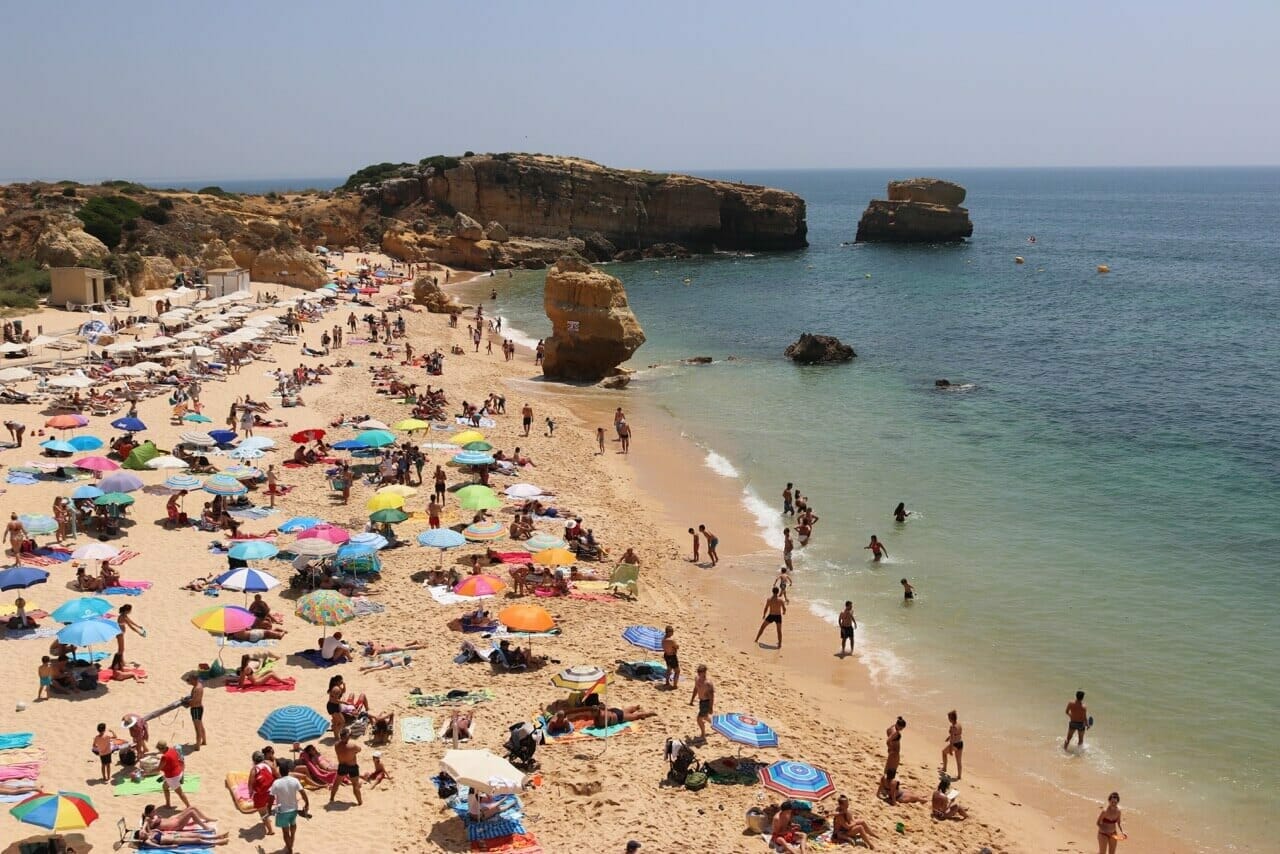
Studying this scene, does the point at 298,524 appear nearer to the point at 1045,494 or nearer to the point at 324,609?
the point at 324,609

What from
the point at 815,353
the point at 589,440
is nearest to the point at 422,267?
the point at 815,353

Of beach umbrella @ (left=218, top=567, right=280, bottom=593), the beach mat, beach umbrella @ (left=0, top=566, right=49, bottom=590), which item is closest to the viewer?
the beach mat

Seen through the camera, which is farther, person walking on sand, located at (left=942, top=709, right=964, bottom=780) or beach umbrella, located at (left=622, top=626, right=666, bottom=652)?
beach umbrella, located at (left=622, top=626, right=666, bottom=652)

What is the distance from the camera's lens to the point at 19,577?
48.4 feet

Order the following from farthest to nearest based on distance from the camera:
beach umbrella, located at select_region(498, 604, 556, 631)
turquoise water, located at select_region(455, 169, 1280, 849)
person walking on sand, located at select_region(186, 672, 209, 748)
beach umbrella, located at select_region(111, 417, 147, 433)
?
beach umbrella, located at select_region(111, 417, 147, 433) < turquoise water, located at select_region(455, 169, 1280, 849) < beach umbrella, located at select_region(498, 604, 556, 631) < person walking on sand, located at select_region(186, 672, 209, 748)

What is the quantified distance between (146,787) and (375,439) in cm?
1307

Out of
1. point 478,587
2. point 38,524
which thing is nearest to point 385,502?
point 478,587

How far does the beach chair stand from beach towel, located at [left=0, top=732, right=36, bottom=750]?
9.15 meters

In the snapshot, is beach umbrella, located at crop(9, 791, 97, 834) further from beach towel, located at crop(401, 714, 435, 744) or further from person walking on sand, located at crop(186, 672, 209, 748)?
beach towel, located at crop(401, 714, 435, 744)

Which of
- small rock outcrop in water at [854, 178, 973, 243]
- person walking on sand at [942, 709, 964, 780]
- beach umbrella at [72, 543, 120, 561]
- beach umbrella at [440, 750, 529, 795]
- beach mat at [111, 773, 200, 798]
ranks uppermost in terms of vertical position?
small rock outcrop in water at [854, 178, 973, 243]

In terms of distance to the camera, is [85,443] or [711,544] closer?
[711,544]

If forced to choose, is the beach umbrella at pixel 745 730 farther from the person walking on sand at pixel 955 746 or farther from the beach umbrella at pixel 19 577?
the beach umbrella at pixel 19 577

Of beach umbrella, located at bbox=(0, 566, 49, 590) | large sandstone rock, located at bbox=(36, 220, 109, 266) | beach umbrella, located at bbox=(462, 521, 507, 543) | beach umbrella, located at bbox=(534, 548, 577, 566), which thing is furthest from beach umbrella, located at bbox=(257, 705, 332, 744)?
large sandstone rock, located at bbox=(36, 220, 109, 266)

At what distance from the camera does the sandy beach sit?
10.9 metres
